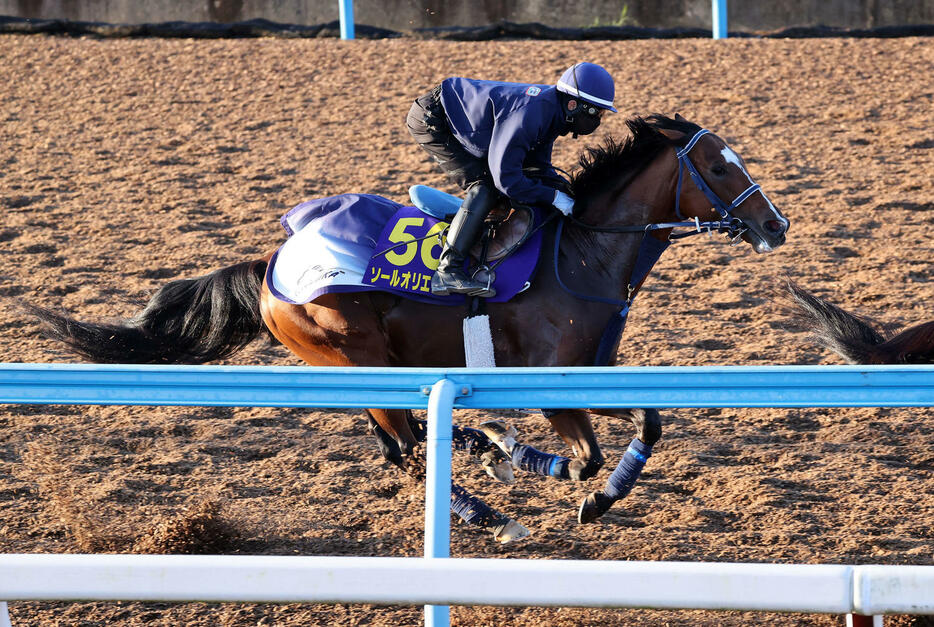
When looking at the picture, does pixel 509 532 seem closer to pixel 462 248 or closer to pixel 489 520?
pixel 489 520

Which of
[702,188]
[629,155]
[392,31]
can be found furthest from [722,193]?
[392,31]

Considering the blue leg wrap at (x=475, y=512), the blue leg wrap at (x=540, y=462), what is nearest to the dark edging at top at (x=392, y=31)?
the blue leg wrap at (x=540, y=462)

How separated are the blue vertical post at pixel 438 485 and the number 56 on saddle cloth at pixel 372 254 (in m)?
1.36

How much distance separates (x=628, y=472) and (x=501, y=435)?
561 millimetres

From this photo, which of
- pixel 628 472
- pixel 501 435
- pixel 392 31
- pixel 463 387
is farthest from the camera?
pixel 392 31

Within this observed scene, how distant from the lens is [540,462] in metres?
3.80

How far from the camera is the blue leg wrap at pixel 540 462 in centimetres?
377

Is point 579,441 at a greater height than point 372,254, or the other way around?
point 372,254

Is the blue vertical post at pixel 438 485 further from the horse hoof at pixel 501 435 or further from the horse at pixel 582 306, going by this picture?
the horse hoof at pixel 501 435

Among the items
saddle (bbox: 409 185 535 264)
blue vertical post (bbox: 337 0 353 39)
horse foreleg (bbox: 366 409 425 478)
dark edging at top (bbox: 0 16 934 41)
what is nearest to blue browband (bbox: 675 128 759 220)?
saddle (bbox: 409 185 535 264)

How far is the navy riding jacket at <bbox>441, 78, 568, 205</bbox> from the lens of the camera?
364 centimetres

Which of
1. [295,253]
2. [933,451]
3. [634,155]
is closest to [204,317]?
[295,253]

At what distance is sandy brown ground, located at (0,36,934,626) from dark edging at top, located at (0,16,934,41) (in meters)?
0.21

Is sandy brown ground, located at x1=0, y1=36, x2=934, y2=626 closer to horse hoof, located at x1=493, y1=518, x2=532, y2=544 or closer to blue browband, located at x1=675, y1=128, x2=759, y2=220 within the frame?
horse hoof, located at x1=493, y1=518, x2=532, y2=544
